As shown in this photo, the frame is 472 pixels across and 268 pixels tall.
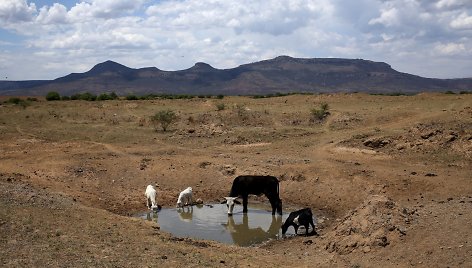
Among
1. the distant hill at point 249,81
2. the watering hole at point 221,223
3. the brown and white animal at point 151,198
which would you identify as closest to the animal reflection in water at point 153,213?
the watering hole at point 221,223

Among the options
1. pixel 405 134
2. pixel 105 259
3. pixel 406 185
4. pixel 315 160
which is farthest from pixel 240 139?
pixel 105 259

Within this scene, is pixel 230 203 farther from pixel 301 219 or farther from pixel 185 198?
pixel 301 219

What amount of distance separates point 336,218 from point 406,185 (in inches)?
135

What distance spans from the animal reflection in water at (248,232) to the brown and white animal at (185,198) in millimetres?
2238

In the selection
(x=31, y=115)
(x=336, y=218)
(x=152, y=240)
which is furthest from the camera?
(x=31, y=115)

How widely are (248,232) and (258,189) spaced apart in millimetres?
2035

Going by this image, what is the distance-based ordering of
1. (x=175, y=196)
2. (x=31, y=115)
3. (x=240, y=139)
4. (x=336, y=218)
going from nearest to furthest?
(x=336, y=218) < (x=175, y=196) < (x=240, y=139) < (x=31, y=115)

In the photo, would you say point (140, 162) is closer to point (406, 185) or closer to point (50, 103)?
point (406, 185)

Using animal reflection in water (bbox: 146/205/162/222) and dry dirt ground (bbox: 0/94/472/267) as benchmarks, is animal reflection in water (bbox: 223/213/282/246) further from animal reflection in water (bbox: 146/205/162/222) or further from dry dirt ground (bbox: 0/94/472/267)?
animal reflection in water (bbox: 146/205/162/222)

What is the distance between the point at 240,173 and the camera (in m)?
22.0

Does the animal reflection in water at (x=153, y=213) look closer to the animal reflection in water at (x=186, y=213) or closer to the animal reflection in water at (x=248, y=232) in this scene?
the animal reflection in water at (x=186, y=213)

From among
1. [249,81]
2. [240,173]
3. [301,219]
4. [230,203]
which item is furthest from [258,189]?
[249,81]

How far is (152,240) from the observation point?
13.2m

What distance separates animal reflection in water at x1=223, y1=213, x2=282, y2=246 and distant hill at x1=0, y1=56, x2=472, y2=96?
13520cm
